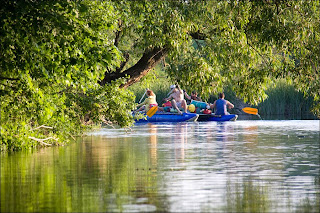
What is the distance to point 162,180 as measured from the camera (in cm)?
918

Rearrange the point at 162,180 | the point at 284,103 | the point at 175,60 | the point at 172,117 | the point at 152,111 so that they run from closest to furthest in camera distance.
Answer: the point at 162,180
the point at 175,60
the point at 152,111
the point at 172,117
the point at 284,103

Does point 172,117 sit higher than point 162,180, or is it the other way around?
point 172,117

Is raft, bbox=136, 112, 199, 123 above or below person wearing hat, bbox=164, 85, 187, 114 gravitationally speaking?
below

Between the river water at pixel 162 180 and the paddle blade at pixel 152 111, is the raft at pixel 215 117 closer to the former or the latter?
the paddle blade at pixel 152 111

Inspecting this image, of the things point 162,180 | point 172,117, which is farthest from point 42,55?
point 172,117

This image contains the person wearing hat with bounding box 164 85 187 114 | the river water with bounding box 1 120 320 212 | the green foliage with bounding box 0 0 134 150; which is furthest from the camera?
the person wearing hat with bounding box 164 85 187 114

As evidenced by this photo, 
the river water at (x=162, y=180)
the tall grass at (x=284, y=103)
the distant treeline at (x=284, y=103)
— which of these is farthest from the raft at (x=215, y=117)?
the river water at (x=162, y=180)

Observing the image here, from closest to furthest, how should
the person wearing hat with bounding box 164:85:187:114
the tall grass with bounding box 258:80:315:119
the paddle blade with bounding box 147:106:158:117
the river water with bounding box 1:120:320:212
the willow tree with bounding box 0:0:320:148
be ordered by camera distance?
the river water with bounding box 1:120:320:212 < the willow tree with bounding box 0:0:320:148 < the paddle blade with bounding box 147:106:158:117 < the person wearing hat with bounding box 164:85:187:114 < the tall grass with bounding box 258:80:315:119

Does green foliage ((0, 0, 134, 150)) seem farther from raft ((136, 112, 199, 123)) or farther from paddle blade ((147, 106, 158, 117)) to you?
raft ((136, 112, 199, 123))

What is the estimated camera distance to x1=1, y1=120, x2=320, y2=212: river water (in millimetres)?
7027

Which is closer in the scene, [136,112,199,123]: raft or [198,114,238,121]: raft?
[198,114,238,121]: raft

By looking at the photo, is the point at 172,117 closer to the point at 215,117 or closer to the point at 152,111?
the point at 152,111

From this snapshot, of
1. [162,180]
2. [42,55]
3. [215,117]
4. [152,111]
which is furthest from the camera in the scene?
[215,117]

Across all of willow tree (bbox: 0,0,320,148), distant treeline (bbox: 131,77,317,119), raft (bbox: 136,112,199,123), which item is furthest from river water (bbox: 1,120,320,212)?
distant treeline (bbox: 131,77,317,119)
